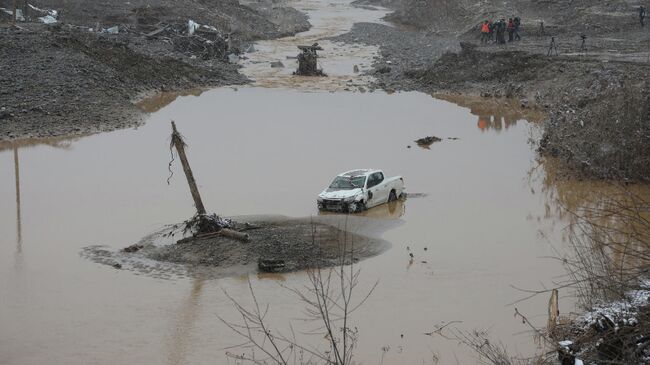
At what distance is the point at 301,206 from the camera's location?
25438 mm

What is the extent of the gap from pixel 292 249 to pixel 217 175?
32.8ft

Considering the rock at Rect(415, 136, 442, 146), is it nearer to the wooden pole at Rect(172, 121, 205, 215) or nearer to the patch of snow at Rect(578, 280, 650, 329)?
the wooden pole at Rect(172, 121, 205, 215)

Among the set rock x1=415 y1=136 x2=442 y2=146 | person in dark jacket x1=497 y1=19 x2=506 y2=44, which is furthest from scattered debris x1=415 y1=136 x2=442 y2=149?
Result: person in dark jacket x1=497 y1=19 x2=506 y2=44

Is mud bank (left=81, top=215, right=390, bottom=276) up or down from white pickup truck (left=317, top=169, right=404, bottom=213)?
down

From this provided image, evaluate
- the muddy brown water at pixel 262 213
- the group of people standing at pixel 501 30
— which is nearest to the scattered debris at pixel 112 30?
the muddy brown water at pixel 262 213

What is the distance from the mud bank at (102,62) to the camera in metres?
39.2

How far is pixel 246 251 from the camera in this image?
20.4 metres

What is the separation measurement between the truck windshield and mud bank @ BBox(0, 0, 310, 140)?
17.0 metres

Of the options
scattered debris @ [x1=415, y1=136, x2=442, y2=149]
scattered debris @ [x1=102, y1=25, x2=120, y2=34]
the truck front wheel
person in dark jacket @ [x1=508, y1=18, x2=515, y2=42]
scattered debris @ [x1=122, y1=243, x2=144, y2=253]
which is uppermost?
person in dark jacket @ [x1=508, y1=18, x2=515, y2=42]

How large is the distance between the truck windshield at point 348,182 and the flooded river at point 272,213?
0.90 meters

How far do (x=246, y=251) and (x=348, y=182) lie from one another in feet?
18.8

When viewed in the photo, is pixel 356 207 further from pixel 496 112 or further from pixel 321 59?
pixel 321 59

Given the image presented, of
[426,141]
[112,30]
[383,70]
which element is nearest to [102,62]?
[112,30]

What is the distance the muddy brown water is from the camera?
1619cm
